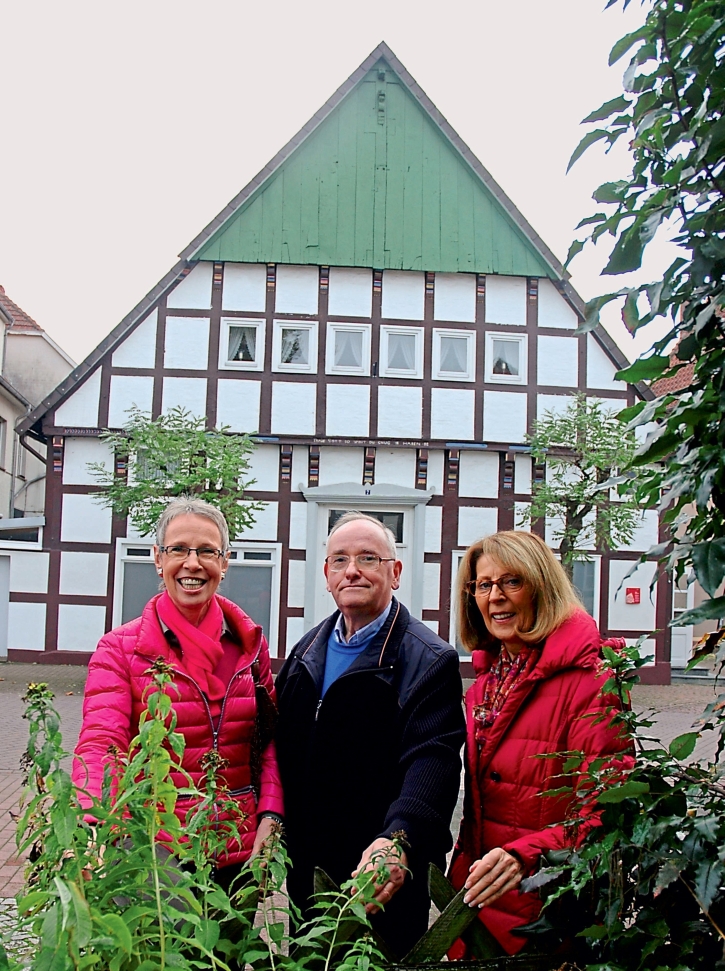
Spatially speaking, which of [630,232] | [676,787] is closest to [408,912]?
[676,787]

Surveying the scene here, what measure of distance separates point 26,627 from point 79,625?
825 millimetres

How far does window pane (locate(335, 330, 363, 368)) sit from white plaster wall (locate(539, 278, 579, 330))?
9.51ft

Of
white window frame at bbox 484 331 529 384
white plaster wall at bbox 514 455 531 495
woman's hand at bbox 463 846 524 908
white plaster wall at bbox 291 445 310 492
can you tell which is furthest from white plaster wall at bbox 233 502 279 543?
woman's hand at bbox 463 846 524 908

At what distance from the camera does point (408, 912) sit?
7.87 feet

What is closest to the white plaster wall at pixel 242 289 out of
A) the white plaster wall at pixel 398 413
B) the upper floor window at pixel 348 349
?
the upper floor window at pixel 348 349

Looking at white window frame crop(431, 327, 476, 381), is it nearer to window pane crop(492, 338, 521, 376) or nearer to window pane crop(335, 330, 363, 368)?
window pane crop(492, 338, 521, 376)

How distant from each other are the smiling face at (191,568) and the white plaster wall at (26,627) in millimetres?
12958

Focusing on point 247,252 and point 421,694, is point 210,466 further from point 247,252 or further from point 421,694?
point 421,694

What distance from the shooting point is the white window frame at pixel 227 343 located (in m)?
14.6

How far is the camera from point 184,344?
14.6m

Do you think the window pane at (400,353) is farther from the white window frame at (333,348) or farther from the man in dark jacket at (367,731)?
the man in dark jacket at (367,731)

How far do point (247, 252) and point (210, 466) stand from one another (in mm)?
4480

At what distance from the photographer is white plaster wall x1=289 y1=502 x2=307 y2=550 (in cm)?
1461

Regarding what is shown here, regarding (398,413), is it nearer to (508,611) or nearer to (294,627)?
(294,627)
